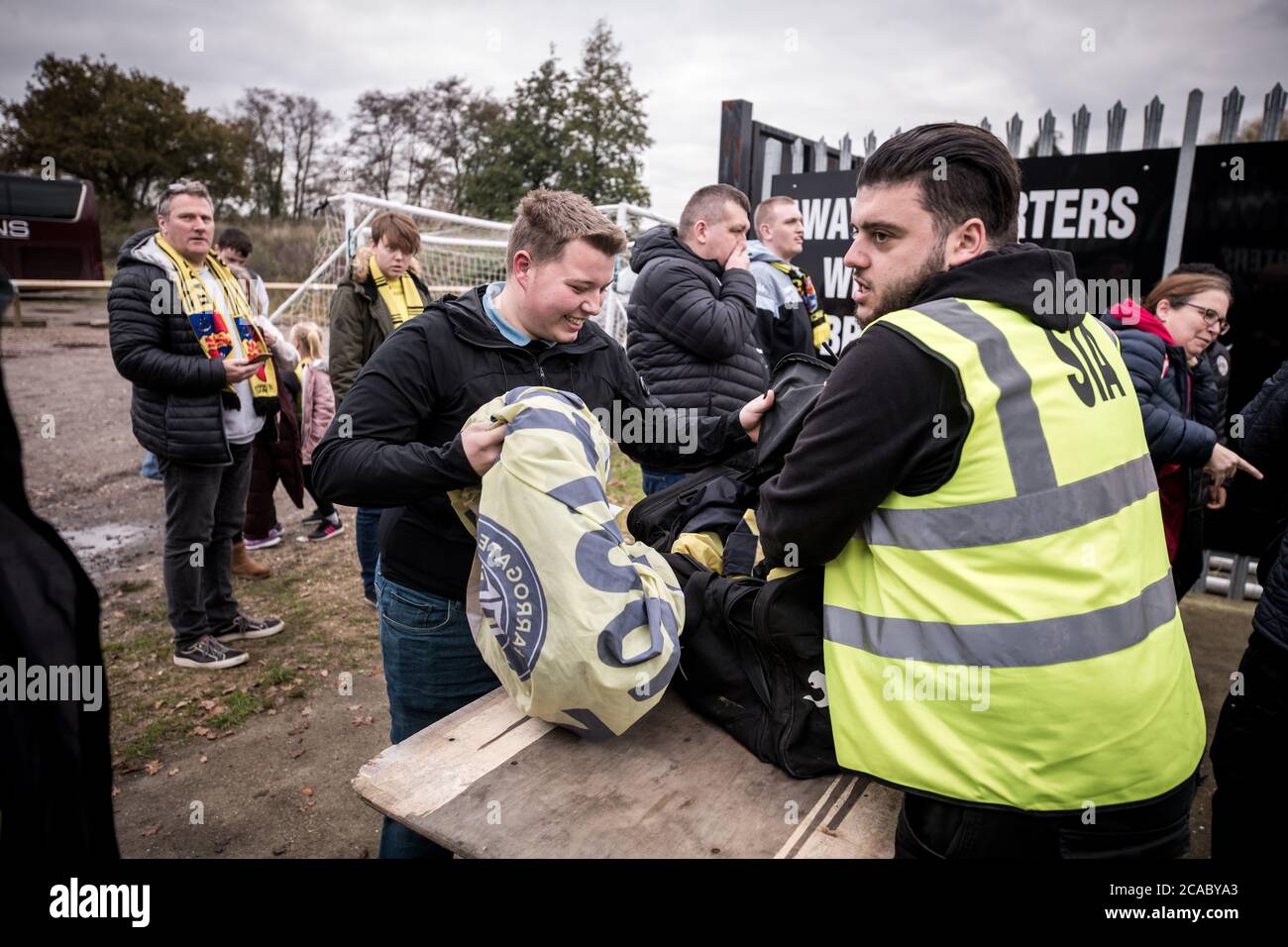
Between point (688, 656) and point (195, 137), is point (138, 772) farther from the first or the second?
point (195, 137)

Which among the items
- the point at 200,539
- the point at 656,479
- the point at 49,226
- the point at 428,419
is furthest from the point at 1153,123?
the point at 49,226

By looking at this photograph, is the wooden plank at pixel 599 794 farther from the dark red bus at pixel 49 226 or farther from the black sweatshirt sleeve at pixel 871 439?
the dark red bus at pixel 49 226

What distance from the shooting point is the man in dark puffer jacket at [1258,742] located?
7.36ft

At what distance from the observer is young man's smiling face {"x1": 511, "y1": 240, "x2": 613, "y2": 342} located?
2084 millimetres

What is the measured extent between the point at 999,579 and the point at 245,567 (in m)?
5.12

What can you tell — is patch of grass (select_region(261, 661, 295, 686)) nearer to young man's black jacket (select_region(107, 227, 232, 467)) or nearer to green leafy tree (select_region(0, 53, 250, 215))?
young man's black jacket (select_region(107, 227, 232, 467))

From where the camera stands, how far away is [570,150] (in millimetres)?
30125

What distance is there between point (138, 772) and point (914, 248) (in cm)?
355

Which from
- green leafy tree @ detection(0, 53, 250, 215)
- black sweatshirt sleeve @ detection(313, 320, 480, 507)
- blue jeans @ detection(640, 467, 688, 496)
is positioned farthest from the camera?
green leafy tree @ detection(0, 53, 250, 215)

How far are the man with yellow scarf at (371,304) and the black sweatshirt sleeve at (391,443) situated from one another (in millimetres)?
2536

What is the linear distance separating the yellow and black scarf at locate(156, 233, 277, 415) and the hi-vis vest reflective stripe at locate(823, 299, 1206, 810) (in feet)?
11.5

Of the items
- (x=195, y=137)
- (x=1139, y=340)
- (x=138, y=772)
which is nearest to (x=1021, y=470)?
(x=1139, y=340)

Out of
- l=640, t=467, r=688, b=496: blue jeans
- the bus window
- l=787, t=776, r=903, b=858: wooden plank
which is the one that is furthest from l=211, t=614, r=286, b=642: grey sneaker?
the bus window

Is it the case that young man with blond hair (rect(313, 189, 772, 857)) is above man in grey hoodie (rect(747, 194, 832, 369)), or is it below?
below
